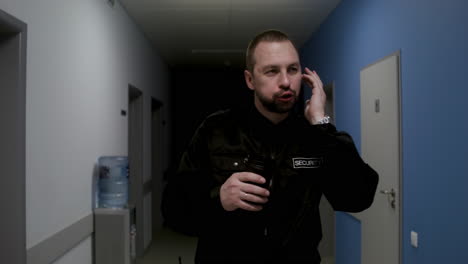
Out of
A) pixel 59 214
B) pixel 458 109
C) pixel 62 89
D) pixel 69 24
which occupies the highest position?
pixel 69 24

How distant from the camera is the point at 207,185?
3.54 feet

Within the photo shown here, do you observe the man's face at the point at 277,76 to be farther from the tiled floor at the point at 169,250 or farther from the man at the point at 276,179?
the tiled floor at the point at 169,250

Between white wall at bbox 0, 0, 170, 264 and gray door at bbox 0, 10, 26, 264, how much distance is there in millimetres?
106

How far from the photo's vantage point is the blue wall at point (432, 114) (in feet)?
6.07

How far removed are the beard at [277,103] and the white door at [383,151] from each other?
5.80 feet

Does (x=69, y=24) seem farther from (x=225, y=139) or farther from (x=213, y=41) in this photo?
(x=213, y=41)

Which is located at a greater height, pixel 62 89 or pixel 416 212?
pixel 62 89

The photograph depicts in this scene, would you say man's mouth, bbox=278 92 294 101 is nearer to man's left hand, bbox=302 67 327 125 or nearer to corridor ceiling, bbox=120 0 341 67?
man's left hand, bbox=302 67 327 125

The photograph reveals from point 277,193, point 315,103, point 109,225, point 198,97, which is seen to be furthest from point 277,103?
point 198,97

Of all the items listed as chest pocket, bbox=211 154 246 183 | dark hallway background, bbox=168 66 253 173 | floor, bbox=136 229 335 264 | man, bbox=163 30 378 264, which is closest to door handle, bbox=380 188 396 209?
man, bbox=163 30 378 264

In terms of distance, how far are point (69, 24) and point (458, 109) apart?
7.78ft

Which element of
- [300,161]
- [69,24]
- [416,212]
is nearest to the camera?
[300,161]

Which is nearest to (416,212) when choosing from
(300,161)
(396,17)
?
(396,17)

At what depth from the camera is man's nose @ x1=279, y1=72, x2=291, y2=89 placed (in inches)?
37.8
